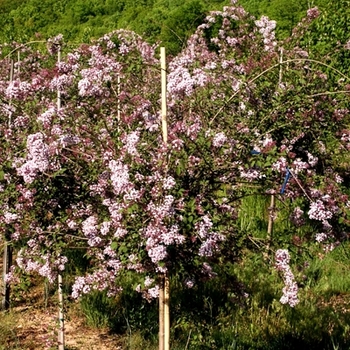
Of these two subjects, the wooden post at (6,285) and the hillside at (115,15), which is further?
the hillside at (115,15)

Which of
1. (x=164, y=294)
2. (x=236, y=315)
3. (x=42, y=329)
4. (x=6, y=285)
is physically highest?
(x=164, y=294)

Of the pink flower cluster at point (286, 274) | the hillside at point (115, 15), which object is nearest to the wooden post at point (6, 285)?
the pink flower cluster at point (286, 274)

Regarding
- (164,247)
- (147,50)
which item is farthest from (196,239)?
(147,50)

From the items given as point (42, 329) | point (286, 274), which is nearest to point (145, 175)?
point (286, 274)

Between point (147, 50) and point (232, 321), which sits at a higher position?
point (147, 50)

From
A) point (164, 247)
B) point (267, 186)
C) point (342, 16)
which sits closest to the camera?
point (164, 247)

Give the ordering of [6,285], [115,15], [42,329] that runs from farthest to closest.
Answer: [115,15] < [6,285] < [42,329]

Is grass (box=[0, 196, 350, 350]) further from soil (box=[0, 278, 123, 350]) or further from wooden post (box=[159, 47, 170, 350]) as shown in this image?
wooden post (box=[159, 47, 170, 350])

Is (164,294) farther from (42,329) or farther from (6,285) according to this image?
(6,285)

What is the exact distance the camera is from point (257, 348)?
389cm

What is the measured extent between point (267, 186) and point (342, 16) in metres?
5.85

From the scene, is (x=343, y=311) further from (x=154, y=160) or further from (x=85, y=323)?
(x=154, y=160)

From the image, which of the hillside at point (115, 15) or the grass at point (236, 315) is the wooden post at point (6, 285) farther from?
the hillside at point (115, 15)

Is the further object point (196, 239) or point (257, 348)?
point (257, 348)
